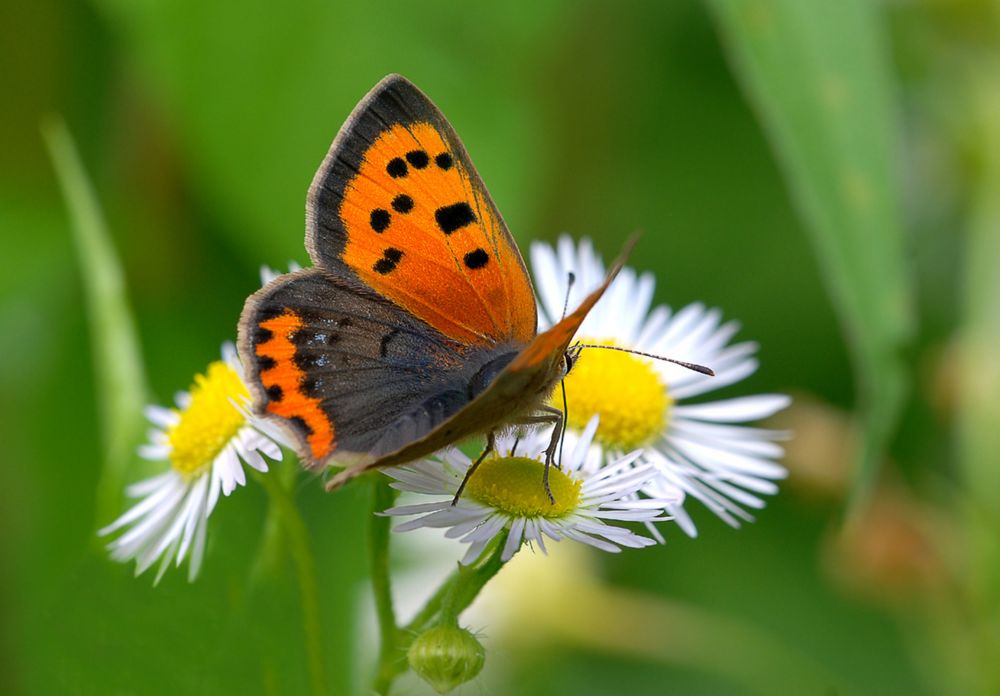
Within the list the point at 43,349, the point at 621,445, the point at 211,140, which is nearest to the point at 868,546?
the point at 621,445

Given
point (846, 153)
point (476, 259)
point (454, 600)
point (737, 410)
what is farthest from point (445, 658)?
point (846, 153)

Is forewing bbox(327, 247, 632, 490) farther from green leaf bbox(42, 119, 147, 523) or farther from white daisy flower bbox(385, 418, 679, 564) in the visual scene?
green leaf bbox(42, 119, 147, 523)

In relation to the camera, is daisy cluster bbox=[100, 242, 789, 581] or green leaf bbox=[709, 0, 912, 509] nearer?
daisy cluster bbox=[100, 242, 789, 581]

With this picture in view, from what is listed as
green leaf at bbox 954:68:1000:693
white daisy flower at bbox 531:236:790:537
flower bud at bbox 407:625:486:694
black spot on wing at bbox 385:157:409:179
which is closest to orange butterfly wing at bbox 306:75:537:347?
black spot on wing at bbox 385:157:409:179

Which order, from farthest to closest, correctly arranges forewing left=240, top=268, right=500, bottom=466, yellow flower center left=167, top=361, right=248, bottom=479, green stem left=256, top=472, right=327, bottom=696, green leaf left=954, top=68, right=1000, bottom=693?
1. green leaf left=954, top=68, right=1000, bottom=693
2. yellow flower center left=167, top=361, right=248, bottom=479
3. forewing left=240, top=268, right=500, bottom=466
4. green stem left=256, top=472, right=327, bottom=696

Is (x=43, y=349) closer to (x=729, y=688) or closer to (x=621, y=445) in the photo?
(x=621, y=445)

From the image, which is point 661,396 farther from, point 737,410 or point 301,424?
point 301,424
